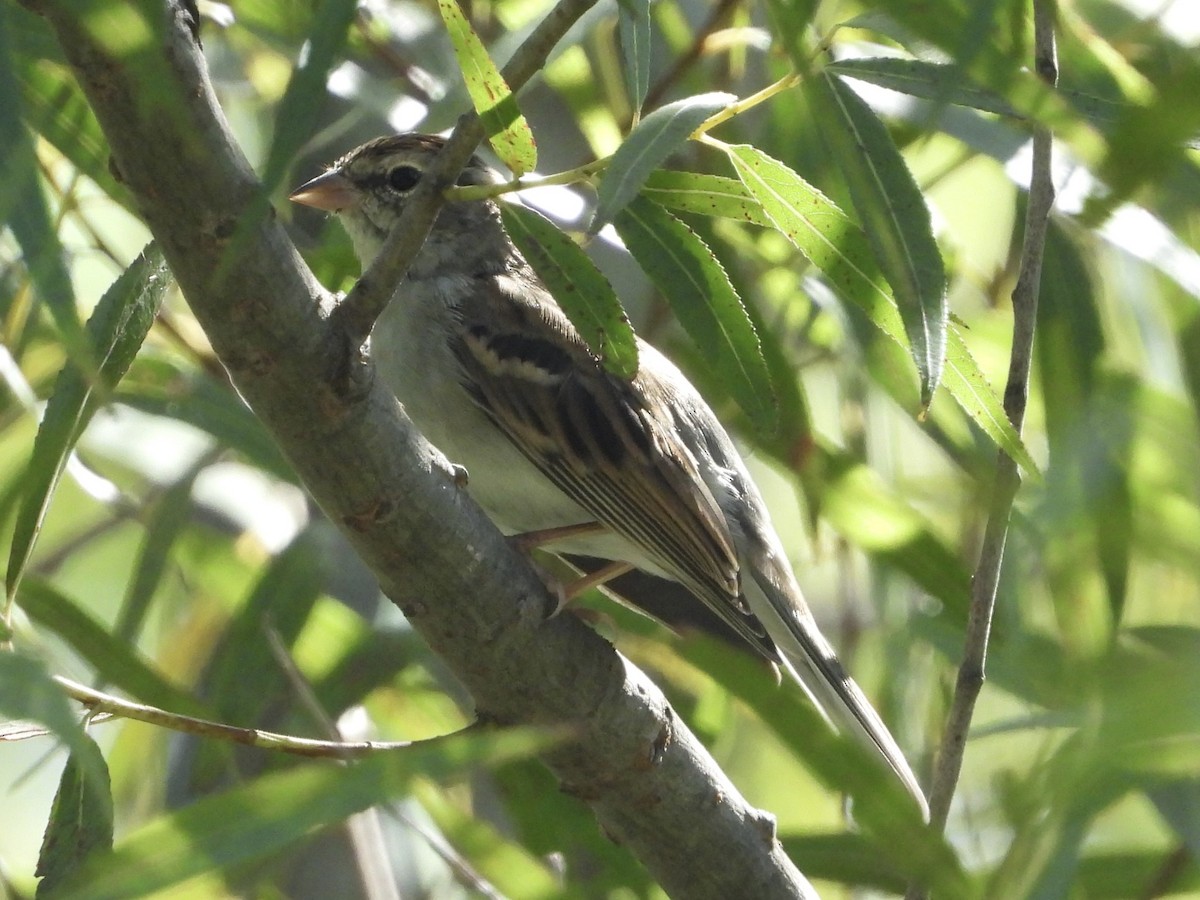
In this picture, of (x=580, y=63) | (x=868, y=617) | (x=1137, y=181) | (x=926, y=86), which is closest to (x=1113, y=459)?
(x=926, y=86)

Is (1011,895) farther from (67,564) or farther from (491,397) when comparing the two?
(67,564)

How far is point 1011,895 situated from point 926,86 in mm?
755

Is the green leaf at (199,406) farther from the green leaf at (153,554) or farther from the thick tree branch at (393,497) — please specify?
the thick tree branch at (393,497)

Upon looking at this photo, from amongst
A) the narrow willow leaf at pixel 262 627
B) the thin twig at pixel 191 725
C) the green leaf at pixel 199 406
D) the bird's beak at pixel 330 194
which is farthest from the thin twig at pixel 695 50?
the thin twig at pixel 191 725

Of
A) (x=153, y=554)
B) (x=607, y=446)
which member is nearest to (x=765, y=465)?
(x=607, y=446)

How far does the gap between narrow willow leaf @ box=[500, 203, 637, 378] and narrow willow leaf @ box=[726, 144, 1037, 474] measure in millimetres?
180

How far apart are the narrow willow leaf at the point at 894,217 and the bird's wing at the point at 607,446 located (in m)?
0.92

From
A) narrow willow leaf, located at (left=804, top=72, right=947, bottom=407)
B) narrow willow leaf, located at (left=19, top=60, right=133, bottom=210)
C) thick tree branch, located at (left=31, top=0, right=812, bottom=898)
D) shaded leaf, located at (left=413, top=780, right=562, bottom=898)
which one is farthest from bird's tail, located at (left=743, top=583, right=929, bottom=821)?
narrow willow leaf, located at (left=19, top=60, right=133, bottom=210)

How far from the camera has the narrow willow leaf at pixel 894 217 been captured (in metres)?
1.38

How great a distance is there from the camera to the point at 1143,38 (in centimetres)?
255

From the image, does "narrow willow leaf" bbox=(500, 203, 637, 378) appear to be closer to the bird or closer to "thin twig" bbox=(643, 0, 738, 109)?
the bird

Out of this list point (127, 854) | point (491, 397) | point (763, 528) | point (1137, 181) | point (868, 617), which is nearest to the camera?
point (1137, 181)

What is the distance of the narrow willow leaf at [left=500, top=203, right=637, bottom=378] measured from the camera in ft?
4.69

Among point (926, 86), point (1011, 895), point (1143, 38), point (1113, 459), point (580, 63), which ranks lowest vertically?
point (1011, 895)
